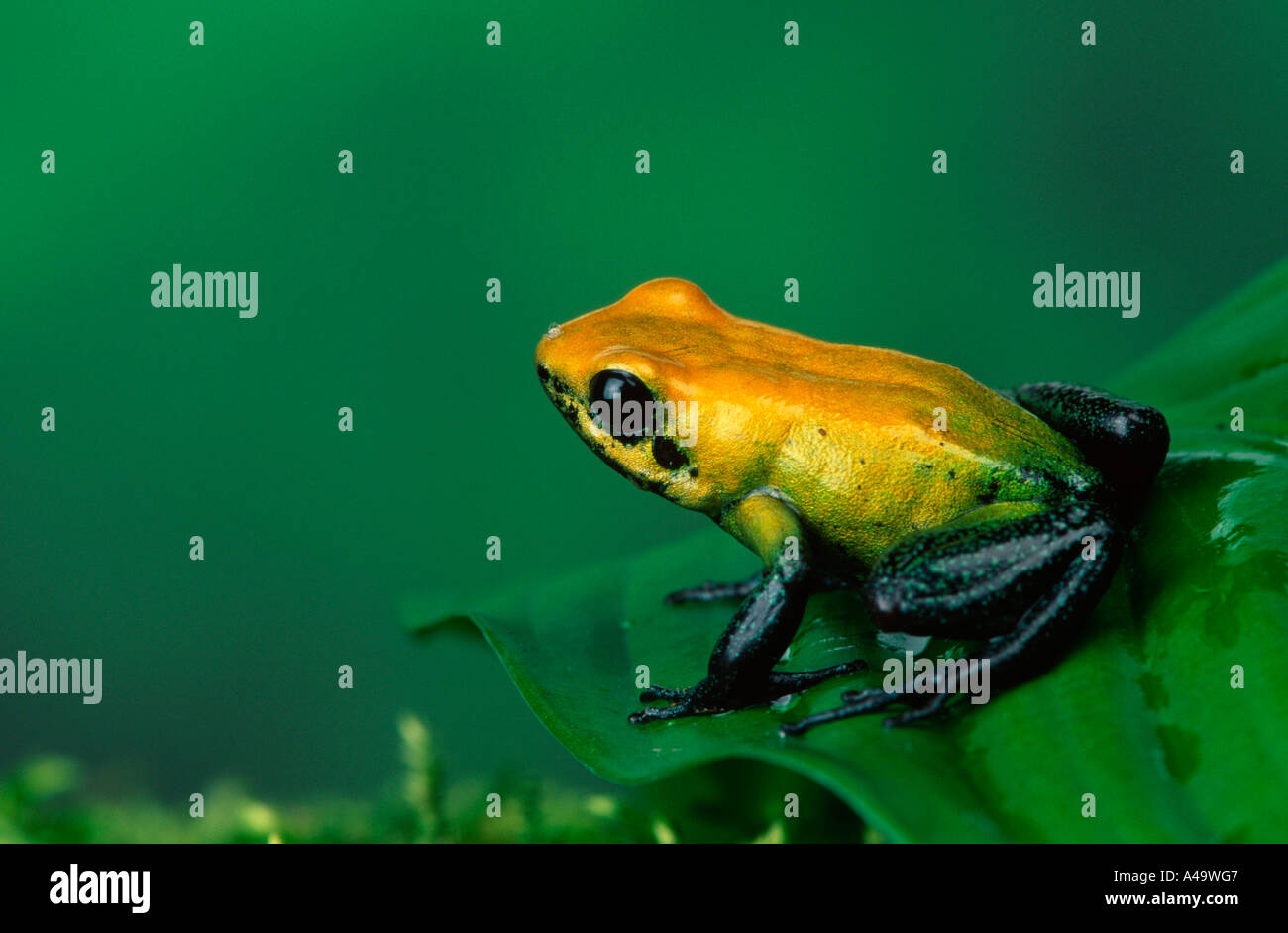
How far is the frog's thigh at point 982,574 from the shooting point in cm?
133

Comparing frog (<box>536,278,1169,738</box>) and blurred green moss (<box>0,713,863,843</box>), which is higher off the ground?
frog (<box>536,278,1169,738</box>)

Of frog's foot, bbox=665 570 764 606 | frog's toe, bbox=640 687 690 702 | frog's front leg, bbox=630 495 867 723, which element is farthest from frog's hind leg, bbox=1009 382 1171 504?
frog's toe, bbox=640 687 690 702

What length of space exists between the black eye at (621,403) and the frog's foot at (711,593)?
357 millimetres

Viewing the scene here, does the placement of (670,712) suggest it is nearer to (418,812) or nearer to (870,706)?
(870,706)

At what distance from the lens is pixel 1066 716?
3.69ft

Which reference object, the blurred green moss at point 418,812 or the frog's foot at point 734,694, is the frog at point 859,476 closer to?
the frog's foot at point 734,694

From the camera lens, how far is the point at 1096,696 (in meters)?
1.14

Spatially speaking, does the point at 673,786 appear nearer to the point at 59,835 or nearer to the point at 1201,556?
the point at 1201,556

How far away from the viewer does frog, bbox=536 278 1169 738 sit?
4.39 ft

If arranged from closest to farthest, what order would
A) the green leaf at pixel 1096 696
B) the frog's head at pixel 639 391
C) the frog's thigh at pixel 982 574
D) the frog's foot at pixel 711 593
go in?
the green leaf at pixel 1096 696 < the frog's thigh at pixel 982 574 < the frog's head at pixel 639 391 < the frog's foot at pixel 711 593

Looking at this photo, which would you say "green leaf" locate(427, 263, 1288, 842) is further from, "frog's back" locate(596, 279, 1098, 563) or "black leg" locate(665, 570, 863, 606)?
"frog's back" locate(596, 279, 1098, 563)

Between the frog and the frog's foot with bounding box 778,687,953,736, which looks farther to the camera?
the frog

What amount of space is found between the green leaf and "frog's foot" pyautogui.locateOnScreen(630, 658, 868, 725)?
0.02 meters

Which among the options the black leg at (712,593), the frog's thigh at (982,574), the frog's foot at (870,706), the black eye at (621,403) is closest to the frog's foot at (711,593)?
the black leg at (712,593)
